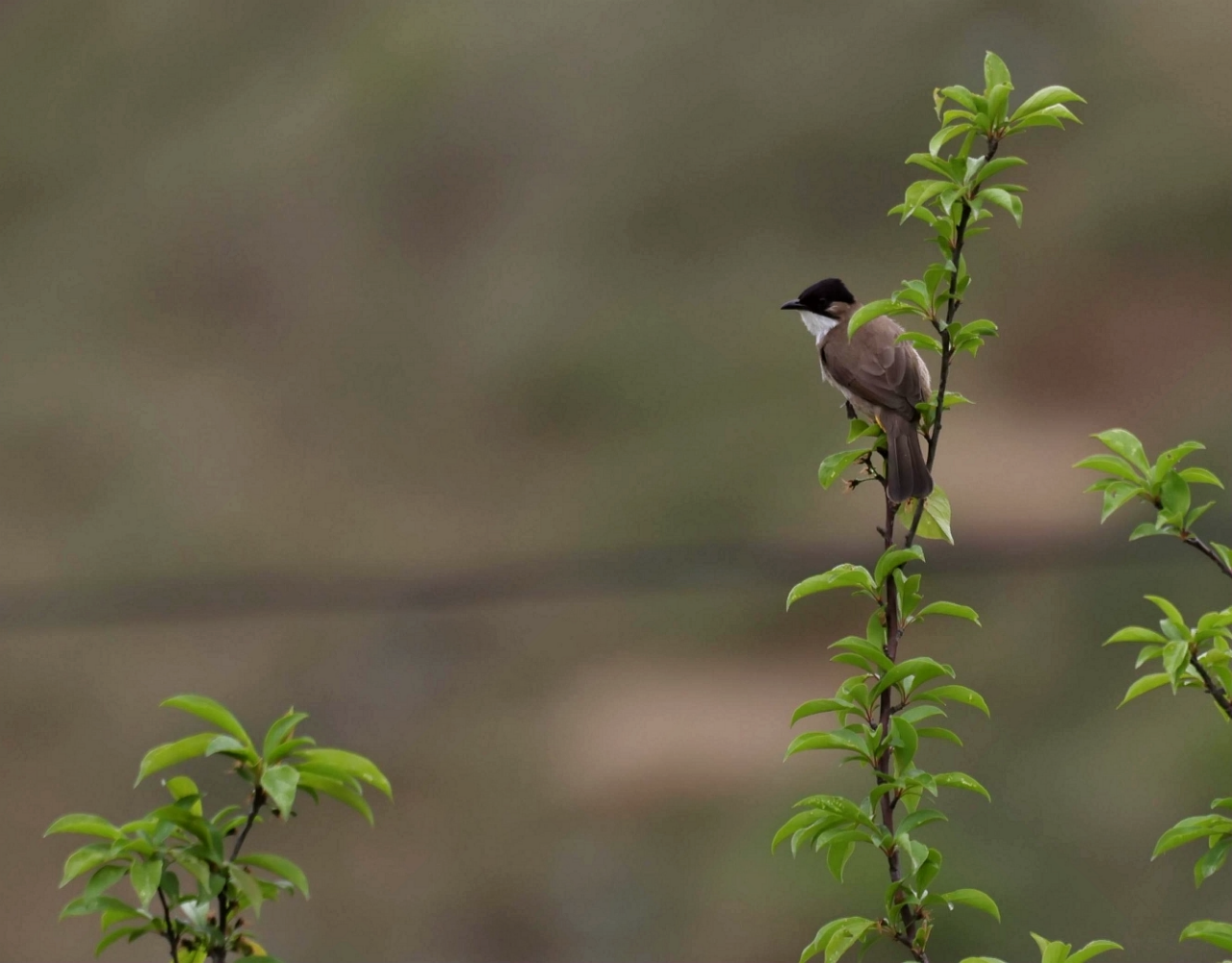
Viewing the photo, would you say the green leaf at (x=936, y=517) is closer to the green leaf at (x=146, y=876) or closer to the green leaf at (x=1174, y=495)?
the green leaf at (x=1174, y=495)

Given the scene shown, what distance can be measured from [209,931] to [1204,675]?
4.50 feet

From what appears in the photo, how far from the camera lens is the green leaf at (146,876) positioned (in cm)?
158

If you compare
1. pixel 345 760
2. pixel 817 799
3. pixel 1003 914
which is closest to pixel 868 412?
pixel 817 799

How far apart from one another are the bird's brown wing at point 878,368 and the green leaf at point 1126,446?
1674 mm

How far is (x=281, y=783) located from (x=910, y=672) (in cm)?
89

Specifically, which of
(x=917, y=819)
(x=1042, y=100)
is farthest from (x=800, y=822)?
(x=1042, y=100)

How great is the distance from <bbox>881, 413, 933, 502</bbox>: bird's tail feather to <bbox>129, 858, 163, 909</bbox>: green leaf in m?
1.21

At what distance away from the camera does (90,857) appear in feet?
5.48

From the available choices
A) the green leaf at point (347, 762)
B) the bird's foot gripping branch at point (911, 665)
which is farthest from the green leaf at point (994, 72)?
the green leaf at point (347, 762)

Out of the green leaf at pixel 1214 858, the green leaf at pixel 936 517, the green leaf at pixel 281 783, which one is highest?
the green leaf at pixel 936 517

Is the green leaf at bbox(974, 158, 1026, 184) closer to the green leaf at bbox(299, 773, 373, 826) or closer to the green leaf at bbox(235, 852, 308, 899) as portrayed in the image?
the green leaf at bbox(299, 773, 373, 826)

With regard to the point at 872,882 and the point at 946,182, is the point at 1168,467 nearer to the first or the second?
the point at 946,182

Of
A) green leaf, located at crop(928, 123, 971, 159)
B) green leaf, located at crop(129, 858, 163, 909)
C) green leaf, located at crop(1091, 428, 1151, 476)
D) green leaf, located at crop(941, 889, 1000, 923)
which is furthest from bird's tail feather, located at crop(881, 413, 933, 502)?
green leaf, located at crop(129, 858, 163, 909)

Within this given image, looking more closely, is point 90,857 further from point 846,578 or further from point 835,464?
point 835,464
